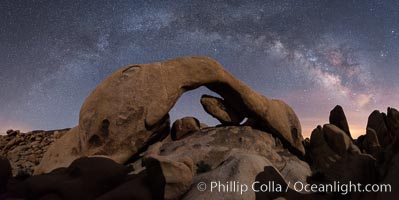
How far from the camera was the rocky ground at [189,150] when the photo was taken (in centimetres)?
1055

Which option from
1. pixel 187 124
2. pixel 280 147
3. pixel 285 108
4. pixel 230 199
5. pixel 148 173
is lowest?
pixel 230 199

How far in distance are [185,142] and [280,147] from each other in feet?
19.5

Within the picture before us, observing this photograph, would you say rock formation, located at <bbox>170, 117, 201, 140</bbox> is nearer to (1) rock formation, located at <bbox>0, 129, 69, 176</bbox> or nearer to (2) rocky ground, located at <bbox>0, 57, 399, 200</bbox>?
(2) rocky ground, located at <bbox>0, 57, 399, 200</bbox>

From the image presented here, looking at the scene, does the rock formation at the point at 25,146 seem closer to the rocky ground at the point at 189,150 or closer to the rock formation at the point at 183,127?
the rocky ground at the point at 189,150

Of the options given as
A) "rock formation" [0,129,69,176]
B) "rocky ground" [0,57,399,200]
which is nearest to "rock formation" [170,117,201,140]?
"rocky ground" [0,57,399,200]

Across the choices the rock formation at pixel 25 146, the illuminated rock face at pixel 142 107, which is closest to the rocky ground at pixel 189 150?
the illuminated rock face at pixel 142 107

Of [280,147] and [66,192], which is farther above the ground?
[280,147]

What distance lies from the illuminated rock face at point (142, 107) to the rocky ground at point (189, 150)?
0.17ft

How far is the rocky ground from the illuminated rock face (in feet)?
0.17

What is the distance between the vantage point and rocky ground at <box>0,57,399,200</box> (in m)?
10.6

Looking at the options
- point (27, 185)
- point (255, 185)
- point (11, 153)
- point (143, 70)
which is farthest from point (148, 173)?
point (11, 153)

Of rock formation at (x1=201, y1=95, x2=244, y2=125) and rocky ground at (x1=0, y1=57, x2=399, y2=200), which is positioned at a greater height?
rock formation at (x1=201, y1=95, x2=244, y2=125)

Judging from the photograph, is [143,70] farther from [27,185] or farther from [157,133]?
[27,185]

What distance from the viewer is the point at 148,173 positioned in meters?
10.8
